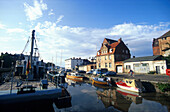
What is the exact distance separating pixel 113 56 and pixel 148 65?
40.3ft

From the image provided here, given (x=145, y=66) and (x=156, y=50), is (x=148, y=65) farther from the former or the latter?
(x=156, y=50)

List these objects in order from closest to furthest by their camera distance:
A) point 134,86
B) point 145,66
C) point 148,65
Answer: point 134,86
point 148,65
point 145,66

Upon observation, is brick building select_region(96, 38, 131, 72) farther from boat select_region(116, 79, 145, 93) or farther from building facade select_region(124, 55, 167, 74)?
boat select_region(116, 79, 145, 93)

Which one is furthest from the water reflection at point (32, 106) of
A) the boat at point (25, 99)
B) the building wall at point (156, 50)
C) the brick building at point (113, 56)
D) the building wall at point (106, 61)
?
the building wall at point (156, 50)

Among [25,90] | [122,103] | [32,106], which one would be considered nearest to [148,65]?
[122,103]

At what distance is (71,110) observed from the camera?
9367 mm

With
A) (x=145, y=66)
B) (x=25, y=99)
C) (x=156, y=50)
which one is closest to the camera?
(x=25, y=99)

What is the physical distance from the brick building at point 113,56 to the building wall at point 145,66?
3.21m

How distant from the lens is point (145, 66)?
27.7 metres

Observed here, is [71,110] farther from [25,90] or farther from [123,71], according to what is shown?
[123,71]

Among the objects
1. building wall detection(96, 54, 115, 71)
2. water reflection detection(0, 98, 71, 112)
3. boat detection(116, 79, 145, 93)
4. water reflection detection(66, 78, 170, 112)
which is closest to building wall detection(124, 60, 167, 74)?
building wall detection(96, 54, 115, 71)

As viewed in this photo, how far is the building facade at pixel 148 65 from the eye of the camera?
24312 mm

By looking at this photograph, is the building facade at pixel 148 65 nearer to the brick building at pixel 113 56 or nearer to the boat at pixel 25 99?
the brick building at pixel 113 56

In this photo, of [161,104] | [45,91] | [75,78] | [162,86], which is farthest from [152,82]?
[75,78]
